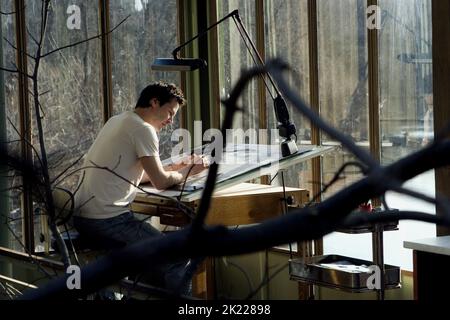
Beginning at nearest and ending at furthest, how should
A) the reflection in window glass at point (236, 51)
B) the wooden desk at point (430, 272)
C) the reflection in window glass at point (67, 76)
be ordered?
the wooden desk at point (430, 272)
the reflection in window glass at point (236, 51)
the reflection in window glass at point (67, 76)

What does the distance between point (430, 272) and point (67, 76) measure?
3316mm

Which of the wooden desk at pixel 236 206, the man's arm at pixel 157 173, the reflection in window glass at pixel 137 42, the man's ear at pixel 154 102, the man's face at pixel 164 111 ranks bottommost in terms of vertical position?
the wooden desk at pixel 236 206

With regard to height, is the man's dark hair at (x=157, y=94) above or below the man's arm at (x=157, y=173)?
above

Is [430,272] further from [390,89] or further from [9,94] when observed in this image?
[9,94]

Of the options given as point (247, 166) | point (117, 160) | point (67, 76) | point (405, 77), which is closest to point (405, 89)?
point (405, 77)

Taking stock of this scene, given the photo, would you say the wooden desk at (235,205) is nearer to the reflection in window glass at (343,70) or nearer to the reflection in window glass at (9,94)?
the reflection in window glass at (343,70)

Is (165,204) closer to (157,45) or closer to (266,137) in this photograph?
(266,137)

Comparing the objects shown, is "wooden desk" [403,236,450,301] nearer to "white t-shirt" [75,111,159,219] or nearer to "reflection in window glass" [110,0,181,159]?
"white t-shirt" [75,111,159,219]

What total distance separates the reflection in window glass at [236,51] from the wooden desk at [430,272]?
226 cm

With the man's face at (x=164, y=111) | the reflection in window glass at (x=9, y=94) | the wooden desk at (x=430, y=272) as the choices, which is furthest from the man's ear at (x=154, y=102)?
the reflection in window glass at (x=9, y=94)

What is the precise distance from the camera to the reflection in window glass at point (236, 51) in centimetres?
601

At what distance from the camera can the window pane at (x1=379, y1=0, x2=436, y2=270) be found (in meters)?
4.70

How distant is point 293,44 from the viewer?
566 centimetres

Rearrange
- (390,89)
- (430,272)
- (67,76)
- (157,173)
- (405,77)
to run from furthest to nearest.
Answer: (67,76)
(390,89)
(405,77)
(157,173)
(430,272)
